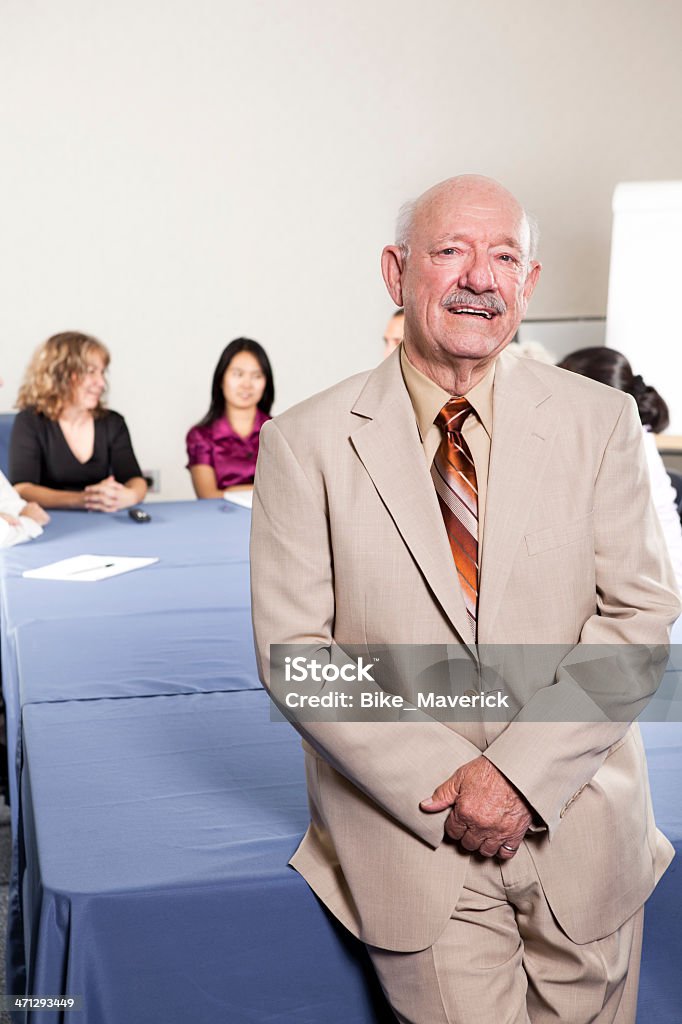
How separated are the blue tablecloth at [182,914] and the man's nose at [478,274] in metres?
0.77

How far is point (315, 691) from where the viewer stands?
133 cm

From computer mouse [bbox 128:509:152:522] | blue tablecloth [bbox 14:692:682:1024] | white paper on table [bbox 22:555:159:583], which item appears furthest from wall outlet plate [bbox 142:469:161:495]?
blue tablecloth [bbox 14:692:682:1024]

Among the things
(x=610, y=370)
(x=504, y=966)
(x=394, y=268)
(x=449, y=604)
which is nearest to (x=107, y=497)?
(x=610, y=370)

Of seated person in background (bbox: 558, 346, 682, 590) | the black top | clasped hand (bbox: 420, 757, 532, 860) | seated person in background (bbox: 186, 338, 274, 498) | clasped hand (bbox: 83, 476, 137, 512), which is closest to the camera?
clasped hand (bbox: 420, 757, 532, 860)

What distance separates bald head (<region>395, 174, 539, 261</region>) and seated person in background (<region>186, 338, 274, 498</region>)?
2.93 meters

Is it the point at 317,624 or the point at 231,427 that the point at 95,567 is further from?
the point at 317,624

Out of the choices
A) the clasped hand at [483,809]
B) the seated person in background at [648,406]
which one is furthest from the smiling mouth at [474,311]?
the seated person in background at [648,406]

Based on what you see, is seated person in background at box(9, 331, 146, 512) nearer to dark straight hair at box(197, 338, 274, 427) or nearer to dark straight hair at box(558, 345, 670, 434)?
dark straight hair at box(197, 338, 274, 427)

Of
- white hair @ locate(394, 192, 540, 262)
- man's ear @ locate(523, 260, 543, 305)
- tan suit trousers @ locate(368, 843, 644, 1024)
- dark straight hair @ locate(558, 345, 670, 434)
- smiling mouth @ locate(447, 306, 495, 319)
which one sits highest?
white hair @ locate(394, 192, 540, 262)

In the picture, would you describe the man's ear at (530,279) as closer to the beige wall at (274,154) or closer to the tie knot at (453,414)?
the tie knot at (453,414)

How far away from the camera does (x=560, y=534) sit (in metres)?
1.33

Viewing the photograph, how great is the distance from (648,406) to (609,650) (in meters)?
2.07

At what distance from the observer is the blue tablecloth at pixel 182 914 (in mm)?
1298

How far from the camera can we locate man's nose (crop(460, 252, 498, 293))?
4.27 ft
